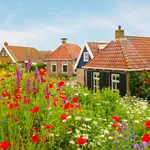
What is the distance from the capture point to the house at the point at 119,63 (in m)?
18.5

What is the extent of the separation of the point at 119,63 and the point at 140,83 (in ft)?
6.70

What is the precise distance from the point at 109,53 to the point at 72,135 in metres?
15.7

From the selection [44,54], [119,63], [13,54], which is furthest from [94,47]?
[44,54]

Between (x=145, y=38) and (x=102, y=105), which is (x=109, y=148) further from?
(x=145, y=38)

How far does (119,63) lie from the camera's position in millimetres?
19078

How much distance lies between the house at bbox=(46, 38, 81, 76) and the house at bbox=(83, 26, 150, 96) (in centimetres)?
1547

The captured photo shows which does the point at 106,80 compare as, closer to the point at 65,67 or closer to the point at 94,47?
the point at 94,47

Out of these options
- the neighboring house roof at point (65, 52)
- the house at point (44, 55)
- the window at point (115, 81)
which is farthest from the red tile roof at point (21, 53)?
the window at point (115, 81)

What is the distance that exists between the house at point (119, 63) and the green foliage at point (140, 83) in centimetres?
30

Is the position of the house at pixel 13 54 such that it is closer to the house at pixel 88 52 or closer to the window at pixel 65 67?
the window at pixel 65 67

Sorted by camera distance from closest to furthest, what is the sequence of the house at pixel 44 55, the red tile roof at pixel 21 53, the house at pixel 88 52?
the house at pixel 88 52 → the red tile roof at pixel 21 53 → the house at pixel 44 55

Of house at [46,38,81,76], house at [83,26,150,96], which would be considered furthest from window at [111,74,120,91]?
house at [46,38,81,76]

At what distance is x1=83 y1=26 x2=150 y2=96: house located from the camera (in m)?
18.5

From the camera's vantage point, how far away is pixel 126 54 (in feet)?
64.2
